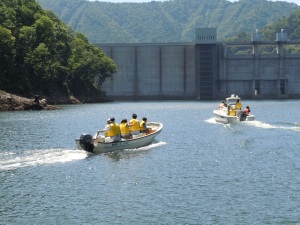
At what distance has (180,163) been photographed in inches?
1670

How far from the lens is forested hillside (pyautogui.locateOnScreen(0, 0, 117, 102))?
134 m

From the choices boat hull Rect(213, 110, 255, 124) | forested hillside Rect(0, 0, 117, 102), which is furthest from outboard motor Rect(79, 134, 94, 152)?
forested hillside Rect(0, 0, 117, 102)

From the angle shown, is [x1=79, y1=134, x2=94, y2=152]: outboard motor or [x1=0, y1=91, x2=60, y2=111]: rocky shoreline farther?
[x1=0, y1=91, x2=60, y2=111]: rocky shoreline

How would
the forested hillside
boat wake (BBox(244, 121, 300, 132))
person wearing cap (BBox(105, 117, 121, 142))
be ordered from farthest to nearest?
1. the forested hillside
2. boat wake (BBox(244, 121, 300, 132))
3. person wearing cap (BBox(105, 117, 121, 142))

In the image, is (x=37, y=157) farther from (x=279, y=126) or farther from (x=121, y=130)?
(x=279, y=126)

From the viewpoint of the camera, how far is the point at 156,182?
115ft

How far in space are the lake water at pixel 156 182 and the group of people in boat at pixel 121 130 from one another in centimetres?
149

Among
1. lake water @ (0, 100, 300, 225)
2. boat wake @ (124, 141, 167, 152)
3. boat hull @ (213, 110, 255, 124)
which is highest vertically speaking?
boat hull @ (213, 110, 255, 124)

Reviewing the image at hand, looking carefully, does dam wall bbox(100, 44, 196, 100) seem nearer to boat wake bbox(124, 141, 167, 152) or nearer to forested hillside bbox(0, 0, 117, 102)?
forested hillside bbox(0, 0, 117, 102)

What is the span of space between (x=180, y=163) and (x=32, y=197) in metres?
13.4

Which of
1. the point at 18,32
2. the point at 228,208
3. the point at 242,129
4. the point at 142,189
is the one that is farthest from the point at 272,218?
the point at 18,32

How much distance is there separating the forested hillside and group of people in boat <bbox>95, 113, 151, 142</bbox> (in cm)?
8194

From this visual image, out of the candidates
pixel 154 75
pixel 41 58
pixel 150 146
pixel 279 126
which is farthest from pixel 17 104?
pixel 154 75

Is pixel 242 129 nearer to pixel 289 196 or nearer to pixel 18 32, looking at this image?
pixel 289 196
